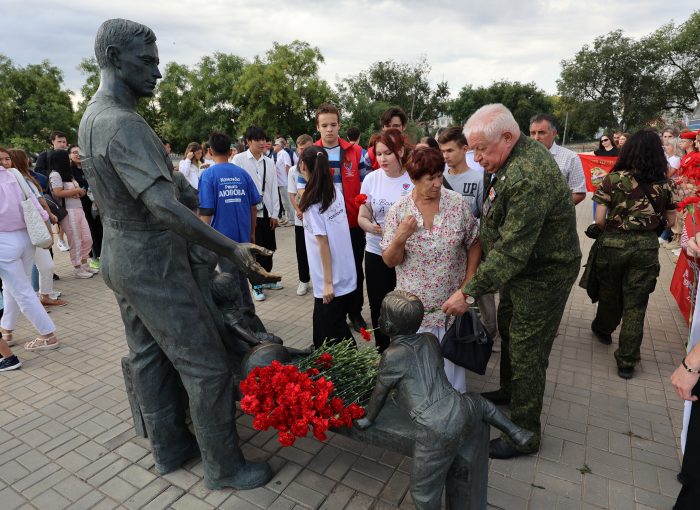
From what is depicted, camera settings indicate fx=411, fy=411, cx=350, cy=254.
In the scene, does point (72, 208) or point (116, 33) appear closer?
point (116, 33)

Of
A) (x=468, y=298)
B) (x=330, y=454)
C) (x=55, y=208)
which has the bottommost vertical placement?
(x=330, y=454)

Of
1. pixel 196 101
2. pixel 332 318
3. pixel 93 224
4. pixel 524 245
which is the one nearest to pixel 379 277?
pixel 332 318

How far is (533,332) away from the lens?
8.43 ft

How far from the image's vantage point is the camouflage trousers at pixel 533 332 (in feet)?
8.29

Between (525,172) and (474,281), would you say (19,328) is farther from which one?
(525,172)

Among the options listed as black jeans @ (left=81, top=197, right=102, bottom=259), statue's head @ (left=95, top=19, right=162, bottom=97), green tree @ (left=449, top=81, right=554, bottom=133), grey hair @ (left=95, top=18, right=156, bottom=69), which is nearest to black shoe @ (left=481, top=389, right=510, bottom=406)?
statue's head @ (left=95, top=19, right=162, bottom=97)

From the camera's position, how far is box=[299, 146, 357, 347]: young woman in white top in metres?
3.31

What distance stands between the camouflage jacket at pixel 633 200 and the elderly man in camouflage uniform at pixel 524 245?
1530 millimetres

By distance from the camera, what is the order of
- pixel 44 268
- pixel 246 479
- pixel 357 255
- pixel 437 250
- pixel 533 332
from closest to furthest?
pixel 246 479 < pixel 533 332 < pixel 437 250 < pixel 357 255 < pixel 44 268

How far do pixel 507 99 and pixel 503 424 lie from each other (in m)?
61.5

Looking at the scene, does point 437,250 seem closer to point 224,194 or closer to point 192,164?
point 224,194

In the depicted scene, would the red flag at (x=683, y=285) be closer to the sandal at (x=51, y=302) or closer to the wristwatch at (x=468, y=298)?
the wristwatch at (x=468, y=298)

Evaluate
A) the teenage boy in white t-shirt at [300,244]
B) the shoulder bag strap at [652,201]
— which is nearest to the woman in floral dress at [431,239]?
the shoulder bag strap at [652,201]

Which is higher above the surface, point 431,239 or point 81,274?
point 431,239
